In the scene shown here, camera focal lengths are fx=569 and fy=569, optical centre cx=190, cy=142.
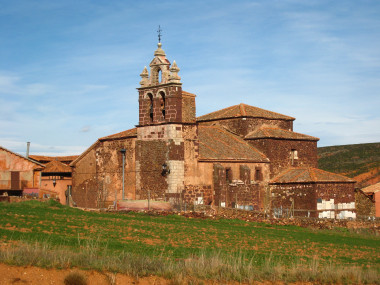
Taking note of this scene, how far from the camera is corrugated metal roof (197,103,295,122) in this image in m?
49.1

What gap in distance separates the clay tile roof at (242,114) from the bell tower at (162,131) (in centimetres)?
952

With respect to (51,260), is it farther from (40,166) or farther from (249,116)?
(249,116)

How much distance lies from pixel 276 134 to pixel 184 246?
1076 inches

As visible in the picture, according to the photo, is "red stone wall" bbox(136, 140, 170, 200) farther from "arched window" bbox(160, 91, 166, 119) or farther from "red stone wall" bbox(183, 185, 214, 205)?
"arched window" bbox(160, 91, 166, 119)

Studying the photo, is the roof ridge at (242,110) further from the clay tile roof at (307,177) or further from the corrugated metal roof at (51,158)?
the corrugated metal roof at (51,158)

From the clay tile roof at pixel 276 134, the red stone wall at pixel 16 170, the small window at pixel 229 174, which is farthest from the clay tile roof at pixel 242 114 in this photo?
the red stone wall at pixel 16 170

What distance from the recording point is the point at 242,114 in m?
48.6

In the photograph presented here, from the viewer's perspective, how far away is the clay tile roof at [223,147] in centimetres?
4200

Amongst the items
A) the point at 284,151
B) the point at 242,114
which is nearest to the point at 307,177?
the point at 284,151

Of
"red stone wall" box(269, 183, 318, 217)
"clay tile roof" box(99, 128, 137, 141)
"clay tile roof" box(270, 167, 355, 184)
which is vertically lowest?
"red stone wall" box(269, 183, 318, 217)

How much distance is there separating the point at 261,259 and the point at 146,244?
4.32 meters

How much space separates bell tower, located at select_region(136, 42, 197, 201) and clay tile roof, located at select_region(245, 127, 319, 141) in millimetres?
8565

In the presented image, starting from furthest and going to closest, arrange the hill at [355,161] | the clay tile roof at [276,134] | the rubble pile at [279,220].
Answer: the hill at [355,161] < the clay tile roof at [276,134] < the rubble pile at [279,220]

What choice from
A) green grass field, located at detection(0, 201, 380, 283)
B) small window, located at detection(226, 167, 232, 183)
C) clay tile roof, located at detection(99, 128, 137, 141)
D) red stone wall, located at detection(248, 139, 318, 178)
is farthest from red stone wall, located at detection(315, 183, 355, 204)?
clay tile roof, located at detection(99, 128, 137, 141)
